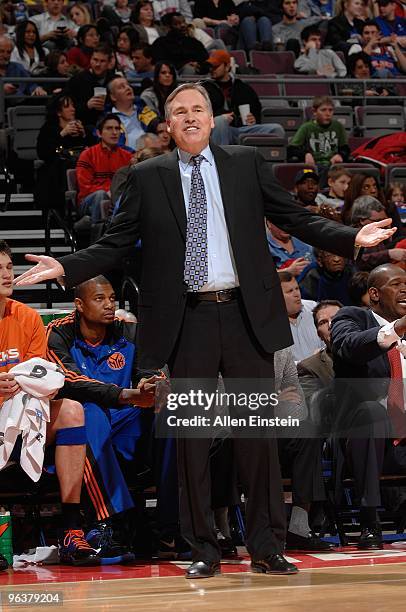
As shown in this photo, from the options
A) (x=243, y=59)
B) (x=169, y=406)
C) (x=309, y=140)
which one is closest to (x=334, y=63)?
(x=243, y=59)

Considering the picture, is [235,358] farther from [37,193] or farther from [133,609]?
[37,193]

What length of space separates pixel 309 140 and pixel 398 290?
5072 millimetres

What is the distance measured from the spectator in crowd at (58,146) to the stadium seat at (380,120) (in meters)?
3.33

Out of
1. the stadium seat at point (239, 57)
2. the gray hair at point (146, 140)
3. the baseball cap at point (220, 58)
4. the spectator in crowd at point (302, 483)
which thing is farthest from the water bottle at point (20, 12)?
the spectator in crowd at point (302, 483)

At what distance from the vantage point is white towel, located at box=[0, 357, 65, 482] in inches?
179

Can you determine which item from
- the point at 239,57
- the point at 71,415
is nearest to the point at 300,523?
the point at 71,415

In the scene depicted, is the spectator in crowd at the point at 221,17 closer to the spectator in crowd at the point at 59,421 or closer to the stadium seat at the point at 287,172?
the stadium seat at the point at 287,172

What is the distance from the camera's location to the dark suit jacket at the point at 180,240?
3.88 meters

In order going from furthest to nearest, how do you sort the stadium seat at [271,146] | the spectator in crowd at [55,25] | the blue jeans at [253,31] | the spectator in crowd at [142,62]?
the blue jeans at [253,31]
the spectator in crowd at [55,25]
the spectator in crowd at [142,62]
the stadium seat at [271,146]

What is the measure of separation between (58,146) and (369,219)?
2752 millimetres

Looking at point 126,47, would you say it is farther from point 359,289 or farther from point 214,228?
point 214,228

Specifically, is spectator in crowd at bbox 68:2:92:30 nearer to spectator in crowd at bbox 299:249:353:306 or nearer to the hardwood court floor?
spectator in crowd at bbox 299:249:353:306

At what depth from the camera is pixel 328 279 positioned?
6.94 m

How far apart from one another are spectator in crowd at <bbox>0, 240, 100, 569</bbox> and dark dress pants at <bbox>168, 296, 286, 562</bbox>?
2.60 feet
